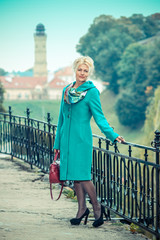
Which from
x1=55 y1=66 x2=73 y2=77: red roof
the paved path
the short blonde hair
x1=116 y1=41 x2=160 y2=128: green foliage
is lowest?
the paved path

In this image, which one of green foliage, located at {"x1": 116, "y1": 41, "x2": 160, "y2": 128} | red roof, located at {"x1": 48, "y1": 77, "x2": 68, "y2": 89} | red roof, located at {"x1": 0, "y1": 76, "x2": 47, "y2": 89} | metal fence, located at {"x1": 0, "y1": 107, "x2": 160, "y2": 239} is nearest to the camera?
metal fence, located at {"x1": 0, "y1": 107, "x2": 160, "y2": 239}

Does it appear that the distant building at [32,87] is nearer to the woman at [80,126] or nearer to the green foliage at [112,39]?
the green foliage at [112,39]

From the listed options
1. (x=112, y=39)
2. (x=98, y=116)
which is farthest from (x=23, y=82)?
(x=98, y=116)

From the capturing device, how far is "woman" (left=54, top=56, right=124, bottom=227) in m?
4.69

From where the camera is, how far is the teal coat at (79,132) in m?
4.69

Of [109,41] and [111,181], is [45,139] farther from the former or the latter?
[109,41]

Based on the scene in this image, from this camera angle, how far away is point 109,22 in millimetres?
82250

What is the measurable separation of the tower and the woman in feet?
437

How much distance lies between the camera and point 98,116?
15.3ft

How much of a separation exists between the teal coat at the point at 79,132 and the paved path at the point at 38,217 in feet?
1.90

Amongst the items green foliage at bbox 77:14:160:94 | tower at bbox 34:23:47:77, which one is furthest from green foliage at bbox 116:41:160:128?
tower at bbox 34:23:47:77

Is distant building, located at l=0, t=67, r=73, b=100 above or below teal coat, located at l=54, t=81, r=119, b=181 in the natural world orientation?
above

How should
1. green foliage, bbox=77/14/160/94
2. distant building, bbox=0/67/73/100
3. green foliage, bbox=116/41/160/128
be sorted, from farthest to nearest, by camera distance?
1. distant building, bbox=0/67/73/100
2. green foliage, bbox=77/14/160/94
3. green foliage, bbox=116/41/160/128

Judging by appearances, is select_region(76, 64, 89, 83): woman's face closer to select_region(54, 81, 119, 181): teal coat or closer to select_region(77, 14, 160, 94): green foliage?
select_region(54, 81, 119, 181): teal coat
